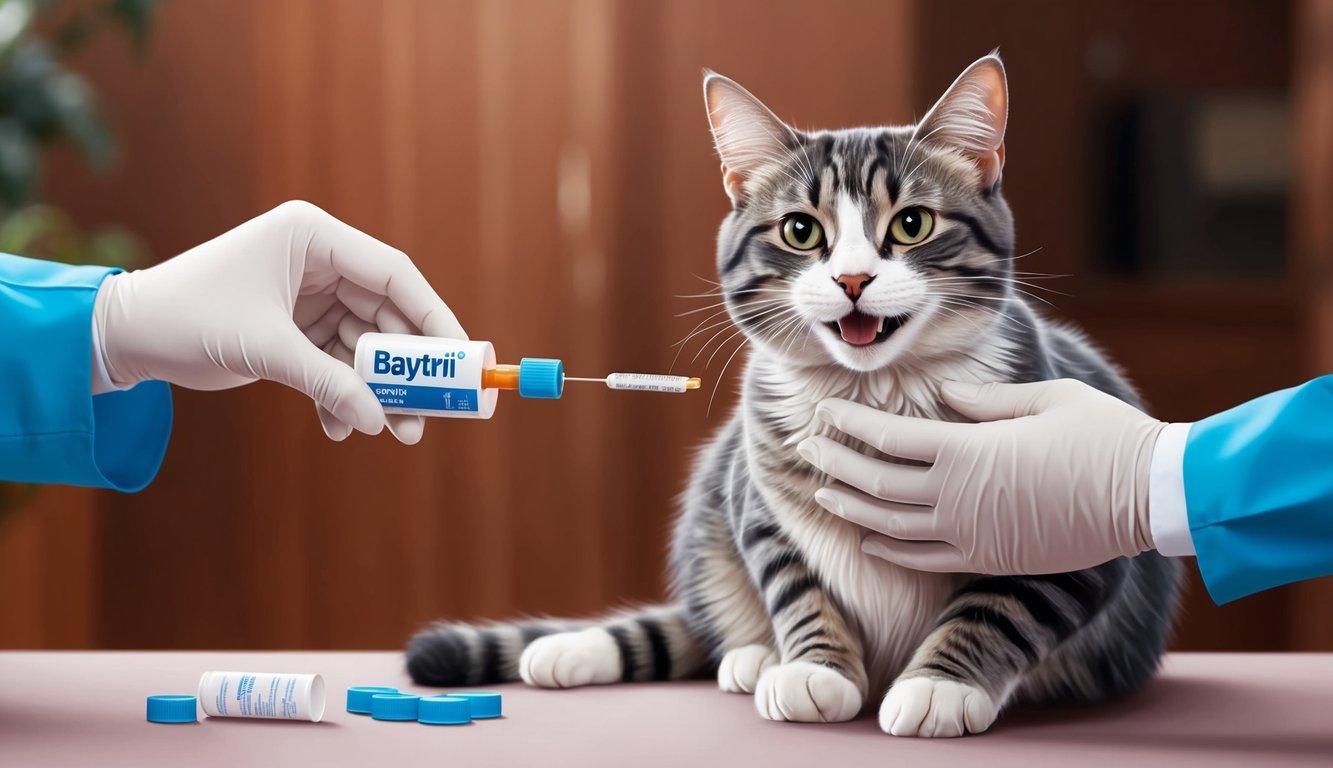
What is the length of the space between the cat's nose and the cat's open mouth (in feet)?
0.08

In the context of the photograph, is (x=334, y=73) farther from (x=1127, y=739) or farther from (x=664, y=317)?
(x=1127, y=739)

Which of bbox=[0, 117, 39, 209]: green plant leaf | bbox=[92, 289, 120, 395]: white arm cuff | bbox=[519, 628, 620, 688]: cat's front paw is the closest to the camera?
bbox=[92, 289, 120, 395]: white arm cuff

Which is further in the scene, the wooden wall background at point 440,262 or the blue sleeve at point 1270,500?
the wooden wall background at point 440,262

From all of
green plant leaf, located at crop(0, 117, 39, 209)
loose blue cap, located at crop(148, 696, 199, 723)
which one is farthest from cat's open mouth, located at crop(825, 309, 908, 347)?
green plant leaf, located at crop(0, 117, 39, 209)

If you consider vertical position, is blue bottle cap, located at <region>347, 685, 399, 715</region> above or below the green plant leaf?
below

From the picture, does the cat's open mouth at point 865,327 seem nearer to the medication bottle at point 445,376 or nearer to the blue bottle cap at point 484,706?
the medication bottle at point 445,376

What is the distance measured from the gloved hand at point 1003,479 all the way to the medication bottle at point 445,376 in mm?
284

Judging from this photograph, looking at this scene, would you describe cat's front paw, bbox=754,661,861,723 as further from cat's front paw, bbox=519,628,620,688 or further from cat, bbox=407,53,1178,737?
cat's front paw, bbox=519,628,620,688

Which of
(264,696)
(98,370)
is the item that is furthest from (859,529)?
(98,370)

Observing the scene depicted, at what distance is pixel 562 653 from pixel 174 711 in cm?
40

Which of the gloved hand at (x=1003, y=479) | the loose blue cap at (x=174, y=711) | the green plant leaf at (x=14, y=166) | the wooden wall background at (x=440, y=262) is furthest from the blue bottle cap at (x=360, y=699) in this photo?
the wooden wall background at (x=440, y=262)

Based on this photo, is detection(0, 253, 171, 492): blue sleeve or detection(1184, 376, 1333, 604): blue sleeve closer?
detection(1184, 376, 1333, 604): blue sleeve

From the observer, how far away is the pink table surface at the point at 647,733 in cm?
97

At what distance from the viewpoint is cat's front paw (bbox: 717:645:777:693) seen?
1.27 metres
